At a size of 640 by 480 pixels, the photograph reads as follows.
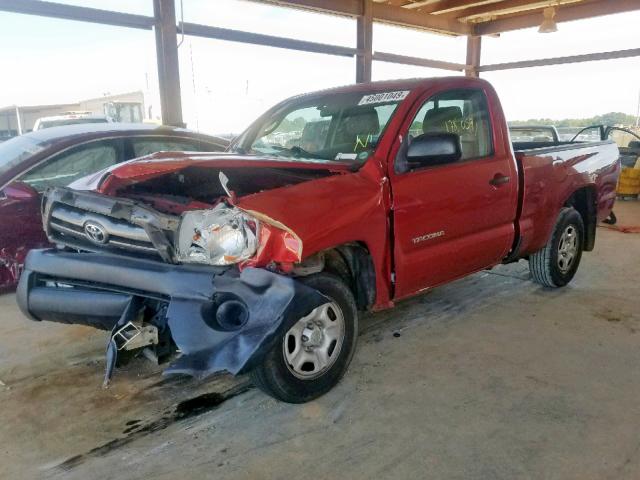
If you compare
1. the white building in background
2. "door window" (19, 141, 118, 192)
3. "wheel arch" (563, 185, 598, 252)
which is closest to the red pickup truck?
"wheel arch" (563, 185, 598, 252)

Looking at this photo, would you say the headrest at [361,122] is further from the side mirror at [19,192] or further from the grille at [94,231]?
the side mirror at [19,192]

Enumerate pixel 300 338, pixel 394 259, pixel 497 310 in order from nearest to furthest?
pixel 300 338 < pixel 394 259 < pixel 497 310

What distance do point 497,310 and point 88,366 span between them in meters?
3.06

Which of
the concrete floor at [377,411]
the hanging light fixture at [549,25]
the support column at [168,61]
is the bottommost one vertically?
the concrete floor at [377,411]

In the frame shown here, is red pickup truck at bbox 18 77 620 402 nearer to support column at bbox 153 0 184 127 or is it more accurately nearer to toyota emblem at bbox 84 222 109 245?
toyota emblem at bbox 84 222 109 245

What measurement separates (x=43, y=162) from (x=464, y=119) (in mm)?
3434

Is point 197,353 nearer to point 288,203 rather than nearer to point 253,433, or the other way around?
point 253,433

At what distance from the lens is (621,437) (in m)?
2.47

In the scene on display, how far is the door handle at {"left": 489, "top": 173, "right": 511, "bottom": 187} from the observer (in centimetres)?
368

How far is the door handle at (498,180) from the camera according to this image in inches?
145

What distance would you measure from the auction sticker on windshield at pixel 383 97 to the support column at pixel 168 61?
15.9ft

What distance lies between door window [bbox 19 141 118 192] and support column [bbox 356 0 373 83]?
6.79 metres

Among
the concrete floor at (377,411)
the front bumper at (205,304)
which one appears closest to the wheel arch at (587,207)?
the concrete floor at (377,411)

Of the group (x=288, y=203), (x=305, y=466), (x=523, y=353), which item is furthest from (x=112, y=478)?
(x=523, y=353)
